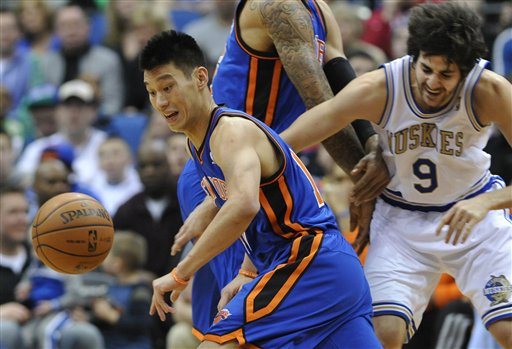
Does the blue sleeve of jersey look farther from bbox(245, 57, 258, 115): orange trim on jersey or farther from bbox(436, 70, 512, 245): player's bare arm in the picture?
bbox(436, 70, 512, 245): player's bare arm

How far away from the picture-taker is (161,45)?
5.09 m

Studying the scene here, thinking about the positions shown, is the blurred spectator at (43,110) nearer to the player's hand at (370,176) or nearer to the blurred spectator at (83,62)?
the blurred spectator at (83,62)

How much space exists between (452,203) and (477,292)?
1.72ft

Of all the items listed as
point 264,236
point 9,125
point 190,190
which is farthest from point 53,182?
point 264,236

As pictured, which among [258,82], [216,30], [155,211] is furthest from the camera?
[216,30]

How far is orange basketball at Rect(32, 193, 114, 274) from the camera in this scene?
5.64 meters

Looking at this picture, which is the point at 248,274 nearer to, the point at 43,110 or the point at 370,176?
the point at 370,176

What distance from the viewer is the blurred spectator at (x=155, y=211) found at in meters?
9.93

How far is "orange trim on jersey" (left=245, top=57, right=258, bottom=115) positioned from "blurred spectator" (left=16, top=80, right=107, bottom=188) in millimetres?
5484

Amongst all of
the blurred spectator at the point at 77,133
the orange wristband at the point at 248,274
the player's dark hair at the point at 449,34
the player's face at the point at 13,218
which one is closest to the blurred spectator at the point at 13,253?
the player's face at the point at 13,218

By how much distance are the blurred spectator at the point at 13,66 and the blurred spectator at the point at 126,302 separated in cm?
422

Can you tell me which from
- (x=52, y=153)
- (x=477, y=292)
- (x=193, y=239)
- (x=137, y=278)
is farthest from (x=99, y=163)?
(x=477, y=292)

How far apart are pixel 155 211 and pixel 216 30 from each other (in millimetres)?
3138

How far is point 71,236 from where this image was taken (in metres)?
5.64
